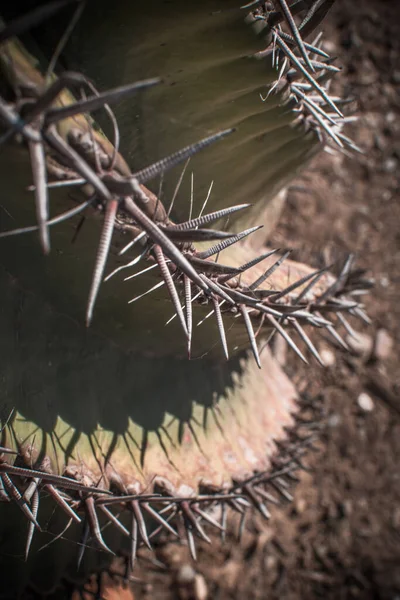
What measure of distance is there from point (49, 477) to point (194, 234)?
0.45m

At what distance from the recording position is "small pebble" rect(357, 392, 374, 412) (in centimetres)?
201

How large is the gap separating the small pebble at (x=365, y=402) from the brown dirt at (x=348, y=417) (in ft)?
0.06

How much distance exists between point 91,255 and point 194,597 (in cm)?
122

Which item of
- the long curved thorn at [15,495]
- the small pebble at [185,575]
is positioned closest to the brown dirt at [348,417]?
the small pebble at [185,575]

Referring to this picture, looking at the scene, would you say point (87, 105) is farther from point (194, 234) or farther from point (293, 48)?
point (293, 48)

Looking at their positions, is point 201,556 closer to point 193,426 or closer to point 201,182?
point 193,426

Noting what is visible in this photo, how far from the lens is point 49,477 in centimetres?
84

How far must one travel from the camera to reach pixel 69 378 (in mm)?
1019

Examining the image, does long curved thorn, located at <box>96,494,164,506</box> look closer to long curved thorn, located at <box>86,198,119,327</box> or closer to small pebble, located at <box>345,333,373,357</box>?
long curved thorn, located at <box>86,198,119,327</box>

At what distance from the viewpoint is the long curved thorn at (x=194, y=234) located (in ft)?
2.12

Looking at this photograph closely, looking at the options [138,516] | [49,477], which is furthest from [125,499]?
[49,477]

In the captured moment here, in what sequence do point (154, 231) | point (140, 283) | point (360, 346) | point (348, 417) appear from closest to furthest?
point (154, 231), point (140, 283), point (348, 417), point (360, 346)

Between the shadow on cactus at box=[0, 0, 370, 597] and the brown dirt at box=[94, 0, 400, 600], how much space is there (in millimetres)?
480

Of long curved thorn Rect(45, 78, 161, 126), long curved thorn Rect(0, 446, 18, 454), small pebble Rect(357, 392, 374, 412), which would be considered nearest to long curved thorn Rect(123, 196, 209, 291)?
long curved thorn Rect(45, 78, 161, 126)
